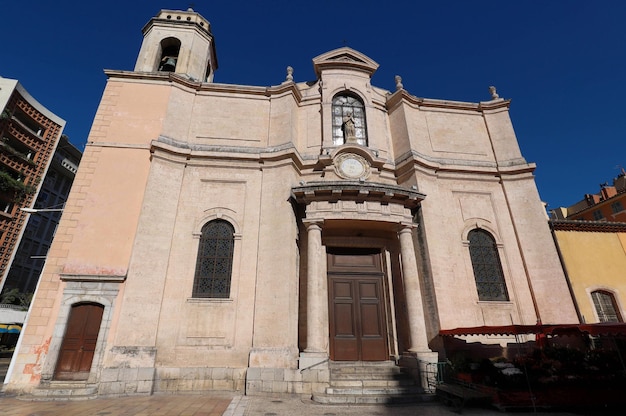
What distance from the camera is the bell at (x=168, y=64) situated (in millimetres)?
15188

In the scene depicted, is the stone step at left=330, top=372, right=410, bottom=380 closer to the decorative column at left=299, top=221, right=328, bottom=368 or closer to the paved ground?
the decorative column at left=299, top=221, right=328, bottom=368

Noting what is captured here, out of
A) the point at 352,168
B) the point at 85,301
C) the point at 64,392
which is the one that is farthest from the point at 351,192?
the point at 64,392

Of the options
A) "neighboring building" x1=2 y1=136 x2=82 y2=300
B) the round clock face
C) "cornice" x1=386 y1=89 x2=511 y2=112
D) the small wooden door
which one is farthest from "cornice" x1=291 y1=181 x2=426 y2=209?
"neighboring building" x1=2 y1=136 x2=82 y2=300

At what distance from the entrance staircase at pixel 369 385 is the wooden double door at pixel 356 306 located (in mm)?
440

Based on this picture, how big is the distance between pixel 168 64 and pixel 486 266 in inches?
626

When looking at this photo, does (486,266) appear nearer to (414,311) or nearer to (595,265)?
(414,311)

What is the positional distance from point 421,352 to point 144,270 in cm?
854


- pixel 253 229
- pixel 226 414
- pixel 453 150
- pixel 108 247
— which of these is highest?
pixel 453 150

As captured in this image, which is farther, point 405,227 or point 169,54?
point 169,54

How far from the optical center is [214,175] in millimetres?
12148

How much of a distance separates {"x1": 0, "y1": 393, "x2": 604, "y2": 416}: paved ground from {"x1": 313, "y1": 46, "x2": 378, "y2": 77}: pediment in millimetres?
12673

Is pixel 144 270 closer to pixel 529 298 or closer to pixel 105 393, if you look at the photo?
pixel 105 393

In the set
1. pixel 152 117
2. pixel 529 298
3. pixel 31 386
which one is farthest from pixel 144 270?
pixel 529 298

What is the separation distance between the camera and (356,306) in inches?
435
